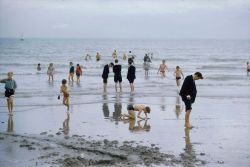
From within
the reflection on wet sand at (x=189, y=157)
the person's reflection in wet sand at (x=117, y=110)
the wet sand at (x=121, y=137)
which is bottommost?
the reflection on wet sand at (x=189, y=157)

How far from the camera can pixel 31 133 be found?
12.7 meters

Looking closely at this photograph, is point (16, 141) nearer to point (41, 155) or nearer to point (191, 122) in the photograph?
point (41, 155)

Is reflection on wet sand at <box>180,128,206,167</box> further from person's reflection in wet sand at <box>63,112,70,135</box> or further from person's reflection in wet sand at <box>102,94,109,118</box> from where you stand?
person's reflection in wet sand at <box>102,94,109,118</box>

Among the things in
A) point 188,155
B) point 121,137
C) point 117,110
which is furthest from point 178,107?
point 188,155

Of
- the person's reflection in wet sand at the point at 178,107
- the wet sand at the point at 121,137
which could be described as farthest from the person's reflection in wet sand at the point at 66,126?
the person's reflection in wet sand at the point at 178,107

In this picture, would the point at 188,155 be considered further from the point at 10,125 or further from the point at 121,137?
the point at 10,125

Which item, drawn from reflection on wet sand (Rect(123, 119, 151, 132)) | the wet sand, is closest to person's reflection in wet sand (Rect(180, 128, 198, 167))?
the wet sand

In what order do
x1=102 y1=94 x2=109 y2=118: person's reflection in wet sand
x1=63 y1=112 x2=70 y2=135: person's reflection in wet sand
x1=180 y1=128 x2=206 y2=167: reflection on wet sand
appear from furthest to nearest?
x1=102 y1=94 x2=109 y2=118: person's reflection in wet sand, x1=63 y1=112 x2=70 y2=135: person's reflection in wet sand, x1=180 y1=128 x2=206 y2=167: reflection on wet sand

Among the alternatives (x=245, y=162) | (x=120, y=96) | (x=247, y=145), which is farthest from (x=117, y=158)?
(x=120, y=96)

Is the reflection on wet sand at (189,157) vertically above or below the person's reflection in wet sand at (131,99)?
below

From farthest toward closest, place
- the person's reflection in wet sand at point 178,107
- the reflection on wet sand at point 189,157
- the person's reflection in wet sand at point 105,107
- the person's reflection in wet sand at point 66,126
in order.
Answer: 1. the person's reflection in wet sand at point 178,107
2. the person's reflection in wet sand at point 105,107
3. the person's reflection in wet sand at point 66,126
4. the reflection on wet sand at point 189,157

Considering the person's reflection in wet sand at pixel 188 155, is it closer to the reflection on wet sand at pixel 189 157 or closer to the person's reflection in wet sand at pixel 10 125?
the reflection on wet sand at pixel 189 157

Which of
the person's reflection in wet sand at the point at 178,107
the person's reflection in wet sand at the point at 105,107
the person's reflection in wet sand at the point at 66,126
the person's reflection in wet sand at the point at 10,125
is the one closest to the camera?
the person's reflection in wet sand at the point at 66,126

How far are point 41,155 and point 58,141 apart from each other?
1.38 meters
